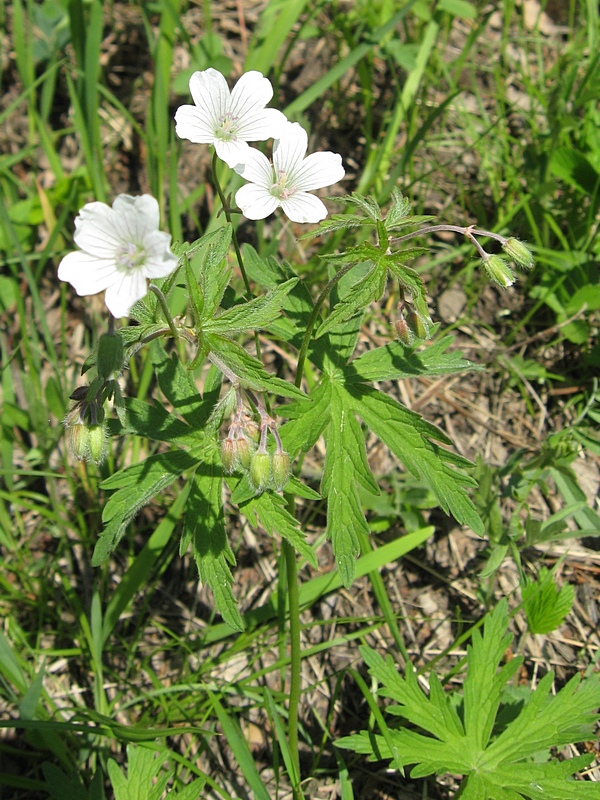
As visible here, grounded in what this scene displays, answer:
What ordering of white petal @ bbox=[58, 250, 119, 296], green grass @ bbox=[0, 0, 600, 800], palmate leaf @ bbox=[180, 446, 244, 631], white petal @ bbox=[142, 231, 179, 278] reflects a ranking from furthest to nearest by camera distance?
1. green grass @ bbox=[0, 0, 600, 800]
2. palmate leaf @ bbox=[180, 446, 244, 631]
3. white petal @ bbox=[58, 250, 119, 296]
4. white petal @ bbox=[142, 231, 179, 278]

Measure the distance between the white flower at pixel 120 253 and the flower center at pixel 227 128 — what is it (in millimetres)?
520

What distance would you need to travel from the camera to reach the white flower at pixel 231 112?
207cm

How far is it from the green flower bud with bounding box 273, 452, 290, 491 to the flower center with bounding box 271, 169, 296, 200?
0.77 m

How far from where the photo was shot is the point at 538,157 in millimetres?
3869

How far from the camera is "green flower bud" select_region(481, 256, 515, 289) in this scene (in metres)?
2.05

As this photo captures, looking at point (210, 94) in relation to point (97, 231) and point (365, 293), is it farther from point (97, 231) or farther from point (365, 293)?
point (365, 293)

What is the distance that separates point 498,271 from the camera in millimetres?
2059

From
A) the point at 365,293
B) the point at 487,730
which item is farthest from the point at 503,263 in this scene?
the point at 487,730

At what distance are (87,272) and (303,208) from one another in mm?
671

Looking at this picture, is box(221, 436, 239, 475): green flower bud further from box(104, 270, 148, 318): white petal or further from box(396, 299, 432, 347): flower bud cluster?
box(396, 299, 432, 347): flower bud cluster

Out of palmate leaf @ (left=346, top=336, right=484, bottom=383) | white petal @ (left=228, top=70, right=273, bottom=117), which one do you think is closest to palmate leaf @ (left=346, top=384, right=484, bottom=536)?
palmate leaf @ (left=346, top=336, right=484, bottom=383)

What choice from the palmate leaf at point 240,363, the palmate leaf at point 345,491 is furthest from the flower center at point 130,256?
the palmate leaf at point 345,491

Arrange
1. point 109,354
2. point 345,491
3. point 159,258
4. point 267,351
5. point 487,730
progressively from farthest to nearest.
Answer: point 267,351
point 487,730
point 345,491
point 109,354
point 159,258

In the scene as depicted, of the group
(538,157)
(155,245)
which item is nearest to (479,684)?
(155,245)
